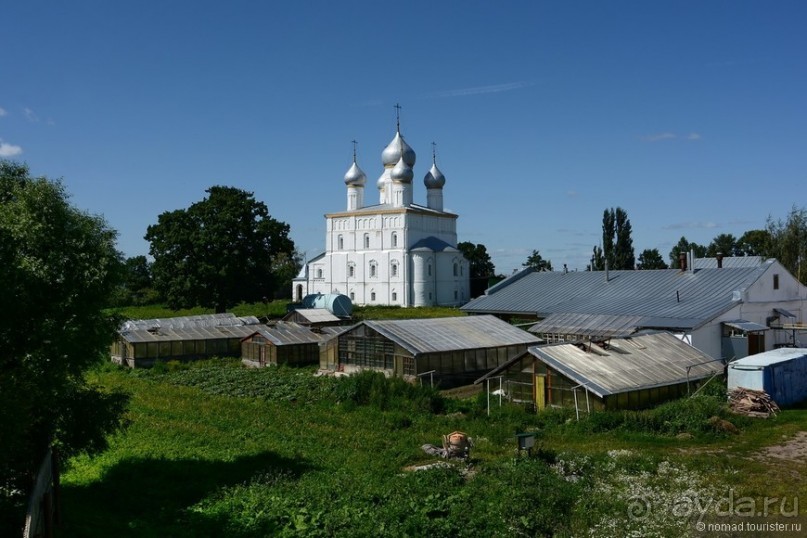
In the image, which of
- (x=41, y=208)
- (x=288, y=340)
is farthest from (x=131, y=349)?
(x=41, y=208)

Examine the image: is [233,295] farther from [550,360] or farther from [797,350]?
[797,350]

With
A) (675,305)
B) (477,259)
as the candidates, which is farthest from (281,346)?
(477,259)

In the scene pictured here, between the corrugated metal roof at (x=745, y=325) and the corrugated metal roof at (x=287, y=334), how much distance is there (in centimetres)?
2130

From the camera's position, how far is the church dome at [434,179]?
77.2 m

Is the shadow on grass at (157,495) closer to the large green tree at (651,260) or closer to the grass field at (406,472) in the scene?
the grass field at (406,472)

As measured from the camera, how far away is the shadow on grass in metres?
13.0

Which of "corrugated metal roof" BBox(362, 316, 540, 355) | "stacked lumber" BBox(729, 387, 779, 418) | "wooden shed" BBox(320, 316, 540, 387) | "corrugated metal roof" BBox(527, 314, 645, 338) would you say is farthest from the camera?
"corrugated metal roof" BBox(527, 314, 645, 338)

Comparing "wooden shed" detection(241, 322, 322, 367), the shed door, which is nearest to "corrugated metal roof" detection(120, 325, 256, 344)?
"wooden shed" detection(241, 322, 322, 367)

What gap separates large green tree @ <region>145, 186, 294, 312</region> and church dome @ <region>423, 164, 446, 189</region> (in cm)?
2595

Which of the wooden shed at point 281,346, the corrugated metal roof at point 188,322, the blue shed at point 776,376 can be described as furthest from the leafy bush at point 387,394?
the corrugated metal roof at point 188,322

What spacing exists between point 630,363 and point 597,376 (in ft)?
8.80

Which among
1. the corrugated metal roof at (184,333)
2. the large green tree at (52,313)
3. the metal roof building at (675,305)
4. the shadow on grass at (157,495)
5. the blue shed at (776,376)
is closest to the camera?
the shadow on grass at (157,495)

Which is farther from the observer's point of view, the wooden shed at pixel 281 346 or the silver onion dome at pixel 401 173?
the silver onion dome at pixel 401 173

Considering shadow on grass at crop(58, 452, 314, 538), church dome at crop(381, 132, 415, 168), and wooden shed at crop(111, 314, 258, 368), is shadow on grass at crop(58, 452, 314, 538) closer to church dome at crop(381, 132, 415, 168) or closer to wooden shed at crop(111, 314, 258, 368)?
wooden shed at crop(111, 314, 258, 368)
